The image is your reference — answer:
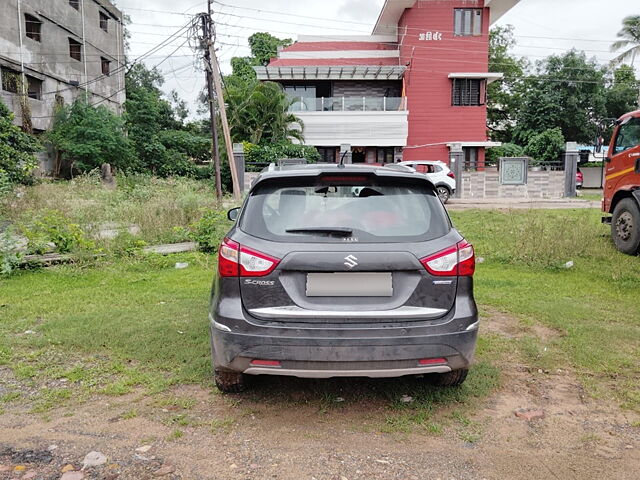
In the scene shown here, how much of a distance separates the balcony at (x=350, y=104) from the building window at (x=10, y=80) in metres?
13.8

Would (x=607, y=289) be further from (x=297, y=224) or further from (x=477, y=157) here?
(x=477, y=157)

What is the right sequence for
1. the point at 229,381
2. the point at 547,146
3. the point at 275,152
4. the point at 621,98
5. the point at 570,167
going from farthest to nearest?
1. the point at 621,98
2. the point at 547,146
3. the point at 570,167
4. the point at 275,152
5. the point at 229,381

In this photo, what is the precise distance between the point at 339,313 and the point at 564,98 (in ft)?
135

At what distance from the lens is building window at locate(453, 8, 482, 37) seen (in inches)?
1278

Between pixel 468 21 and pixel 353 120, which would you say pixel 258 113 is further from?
pixel 468 21

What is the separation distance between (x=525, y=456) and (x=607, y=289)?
4893 mm

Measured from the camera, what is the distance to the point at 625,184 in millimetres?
9789

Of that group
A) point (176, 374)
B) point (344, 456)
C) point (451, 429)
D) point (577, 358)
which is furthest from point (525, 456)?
point (176, 374)

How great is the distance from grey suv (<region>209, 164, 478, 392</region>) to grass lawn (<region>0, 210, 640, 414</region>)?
660 mm

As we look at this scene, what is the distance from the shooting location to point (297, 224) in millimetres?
3500

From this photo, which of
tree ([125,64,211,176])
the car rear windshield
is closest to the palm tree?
tree ([125,64,211,176])

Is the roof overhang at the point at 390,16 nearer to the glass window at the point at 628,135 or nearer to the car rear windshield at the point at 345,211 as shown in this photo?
the glass window at the point at 628,135

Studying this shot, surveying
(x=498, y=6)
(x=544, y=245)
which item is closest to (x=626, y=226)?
(x=544, y=245)

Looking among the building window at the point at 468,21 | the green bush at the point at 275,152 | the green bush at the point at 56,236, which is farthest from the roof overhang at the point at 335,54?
the green bush at the point at 56,236
